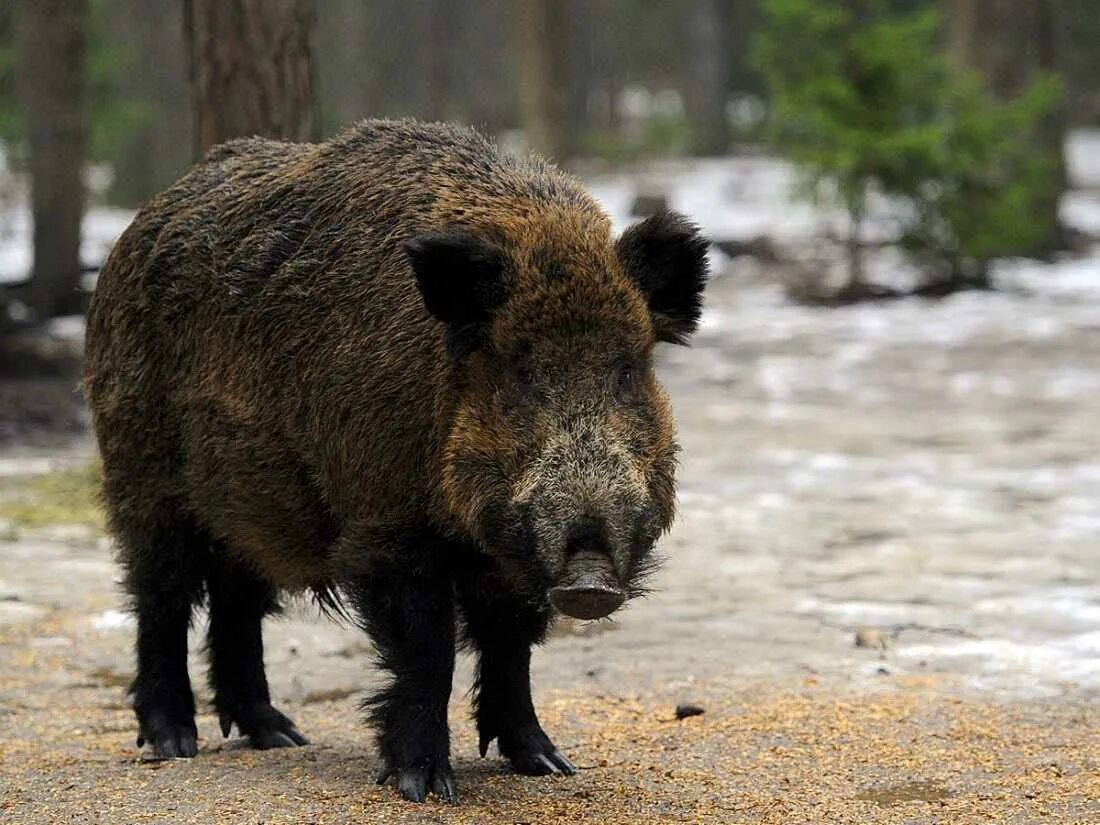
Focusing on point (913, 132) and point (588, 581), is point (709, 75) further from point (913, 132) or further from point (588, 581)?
point (588, 581)

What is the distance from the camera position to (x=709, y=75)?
3409 cm

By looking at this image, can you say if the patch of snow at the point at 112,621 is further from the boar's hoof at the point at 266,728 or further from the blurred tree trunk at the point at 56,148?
the blurred tree trunk at the point at 56,148

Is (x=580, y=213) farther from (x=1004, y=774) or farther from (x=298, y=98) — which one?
(x=298, y=98)

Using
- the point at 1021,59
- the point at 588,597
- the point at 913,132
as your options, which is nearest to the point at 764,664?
the point at 588,597

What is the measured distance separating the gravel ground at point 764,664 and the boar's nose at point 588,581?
31.8 inches

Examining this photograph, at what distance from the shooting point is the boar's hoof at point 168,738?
5.38 metres

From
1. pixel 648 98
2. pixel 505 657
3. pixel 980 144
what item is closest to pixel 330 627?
pixel 505 657

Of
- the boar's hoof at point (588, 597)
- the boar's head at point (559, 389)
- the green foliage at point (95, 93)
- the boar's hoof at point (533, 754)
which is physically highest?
the green foliage at point (95, 93)

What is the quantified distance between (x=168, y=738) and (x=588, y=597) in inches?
83.0

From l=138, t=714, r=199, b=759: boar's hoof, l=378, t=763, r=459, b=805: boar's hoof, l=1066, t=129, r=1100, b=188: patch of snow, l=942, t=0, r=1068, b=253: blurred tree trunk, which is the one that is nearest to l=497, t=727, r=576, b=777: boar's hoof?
l=378, t=763, r=459, b=805: boar's hoof

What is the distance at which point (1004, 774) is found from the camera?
4.89 m

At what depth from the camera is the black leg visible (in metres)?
4.64

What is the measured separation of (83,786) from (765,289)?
51.6ft

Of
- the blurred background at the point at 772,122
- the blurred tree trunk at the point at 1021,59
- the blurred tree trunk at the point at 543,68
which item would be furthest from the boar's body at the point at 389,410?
the blurred tree trunk at the point at 1021,59
